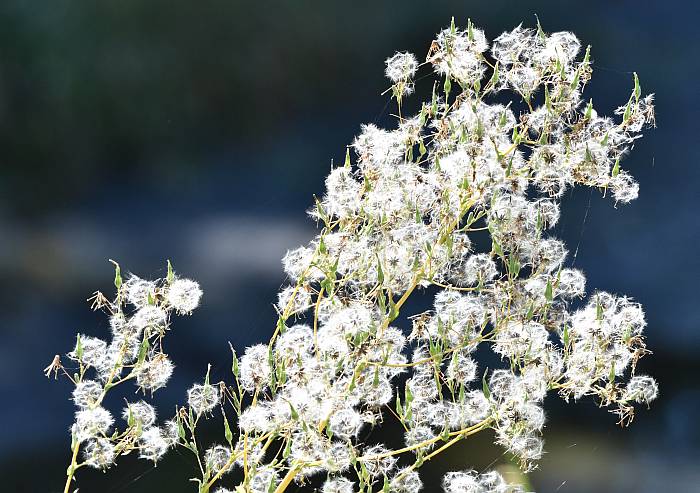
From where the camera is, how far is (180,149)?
154cm

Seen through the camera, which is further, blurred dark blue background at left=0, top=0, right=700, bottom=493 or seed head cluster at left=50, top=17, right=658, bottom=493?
blurred dark blue background at left=0, top=0, right=700, bottom=493

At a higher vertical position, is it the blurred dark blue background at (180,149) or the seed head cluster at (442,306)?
the blurred dark blue background at (180,149)

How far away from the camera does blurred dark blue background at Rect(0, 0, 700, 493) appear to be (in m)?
1.49

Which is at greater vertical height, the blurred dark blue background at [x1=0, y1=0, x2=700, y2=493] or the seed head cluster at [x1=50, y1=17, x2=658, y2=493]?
the blurred dark blue background at [x1=0, y1=0, x2=700, y2=493]

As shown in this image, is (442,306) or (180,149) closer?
(442,306)

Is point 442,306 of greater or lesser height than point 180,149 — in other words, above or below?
below

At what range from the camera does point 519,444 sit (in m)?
0.88

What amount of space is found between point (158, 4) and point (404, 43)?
0.49 metres

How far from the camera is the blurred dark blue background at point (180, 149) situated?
4.89ft
